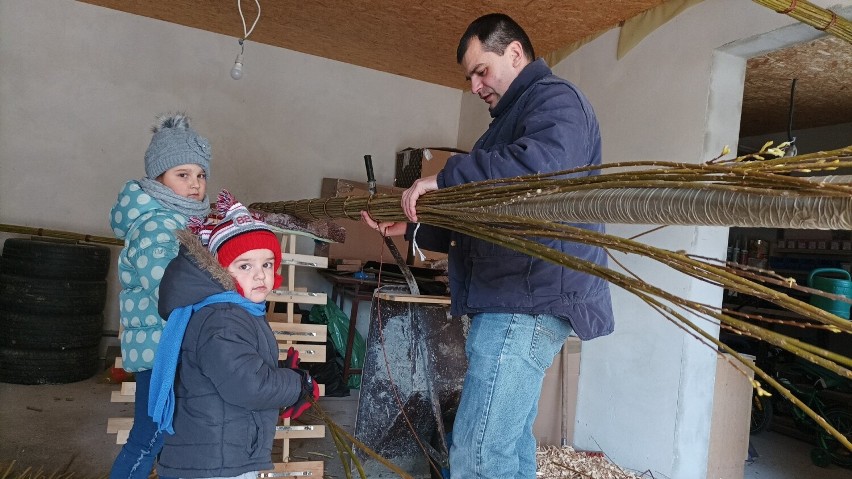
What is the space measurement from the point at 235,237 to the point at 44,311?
2.81 meters

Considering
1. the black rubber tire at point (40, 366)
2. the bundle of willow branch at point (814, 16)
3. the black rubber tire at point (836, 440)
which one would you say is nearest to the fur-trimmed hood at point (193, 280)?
the bundle of willow branch at point (814, 16)

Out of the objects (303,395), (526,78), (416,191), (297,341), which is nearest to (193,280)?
(303,395)

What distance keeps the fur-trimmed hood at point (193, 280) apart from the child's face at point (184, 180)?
23.5 inches

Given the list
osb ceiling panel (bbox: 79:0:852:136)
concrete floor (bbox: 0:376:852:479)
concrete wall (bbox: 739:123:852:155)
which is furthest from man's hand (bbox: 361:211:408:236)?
concrete wall (bbox: 739:123:852:155)

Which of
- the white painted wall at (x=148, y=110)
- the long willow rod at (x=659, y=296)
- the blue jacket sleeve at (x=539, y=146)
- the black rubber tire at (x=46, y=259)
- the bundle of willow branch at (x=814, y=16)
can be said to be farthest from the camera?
the white painted wall at (x=148, y=110)

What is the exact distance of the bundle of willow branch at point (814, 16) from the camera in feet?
6.61

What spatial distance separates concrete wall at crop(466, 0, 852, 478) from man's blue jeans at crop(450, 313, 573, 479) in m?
1.50

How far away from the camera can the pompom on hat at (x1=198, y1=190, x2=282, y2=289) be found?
1546mm

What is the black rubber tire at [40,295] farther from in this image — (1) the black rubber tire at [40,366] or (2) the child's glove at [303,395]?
(2) the child's glove at [303,395]

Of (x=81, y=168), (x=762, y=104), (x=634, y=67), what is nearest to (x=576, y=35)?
(x=634, y=67)

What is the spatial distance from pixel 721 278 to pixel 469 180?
688 millimetres

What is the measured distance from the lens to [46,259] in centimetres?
370

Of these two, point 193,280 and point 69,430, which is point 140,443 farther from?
point 69,430

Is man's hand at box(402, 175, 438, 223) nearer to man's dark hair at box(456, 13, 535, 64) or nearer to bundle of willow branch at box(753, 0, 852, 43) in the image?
man's dark hair at box(456, 13, 535, 64)
